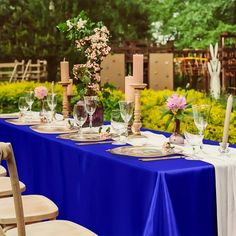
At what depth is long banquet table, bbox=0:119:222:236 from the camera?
2033 mm

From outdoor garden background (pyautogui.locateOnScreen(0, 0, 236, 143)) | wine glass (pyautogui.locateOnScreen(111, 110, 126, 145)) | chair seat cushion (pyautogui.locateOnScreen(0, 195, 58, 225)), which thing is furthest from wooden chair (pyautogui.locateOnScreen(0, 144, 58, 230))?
outdoor garden background (pyautogui.locateOnScreen(0, 0, 236, 143))

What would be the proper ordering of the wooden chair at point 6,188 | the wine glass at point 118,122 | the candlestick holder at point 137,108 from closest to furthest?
the wine glass at point 118,122 < the candlestick holder at point 137,108 < the wooden chair at point 6,188

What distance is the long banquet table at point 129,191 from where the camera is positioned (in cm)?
203

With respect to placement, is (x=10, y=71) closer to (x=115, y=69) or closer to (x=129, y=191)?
(x=115, y=69)

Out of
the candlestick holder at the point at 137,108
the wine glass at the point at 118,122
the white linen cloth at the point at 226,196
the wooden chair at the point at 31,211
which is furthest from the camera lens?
the candlestick holder at the point at 137,108

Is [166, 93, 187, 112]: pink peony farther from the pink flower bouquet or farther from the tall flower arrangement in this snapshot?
the tall flower arrangement

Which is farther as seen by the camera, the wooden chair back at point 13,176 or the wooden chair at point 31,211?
the wooden chair at point 31,211

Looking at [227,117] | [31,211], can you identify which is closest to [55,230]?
[31,211]

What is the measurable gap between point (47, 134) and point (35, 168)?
0.30 m

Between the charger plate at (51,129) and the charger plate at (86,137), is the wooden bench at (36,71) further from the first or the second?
the charger plate at (86,137)

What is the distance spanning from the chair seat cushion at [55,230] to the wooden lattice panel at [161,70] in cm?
1061

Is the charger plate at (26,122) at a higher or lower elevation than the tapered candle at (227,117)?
lower

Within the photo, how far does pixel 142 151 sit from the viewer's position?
7.93ft

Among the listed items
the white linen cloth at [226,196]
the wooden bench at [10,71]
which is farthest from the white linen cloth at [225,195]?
the wooden bench at [10,71]
